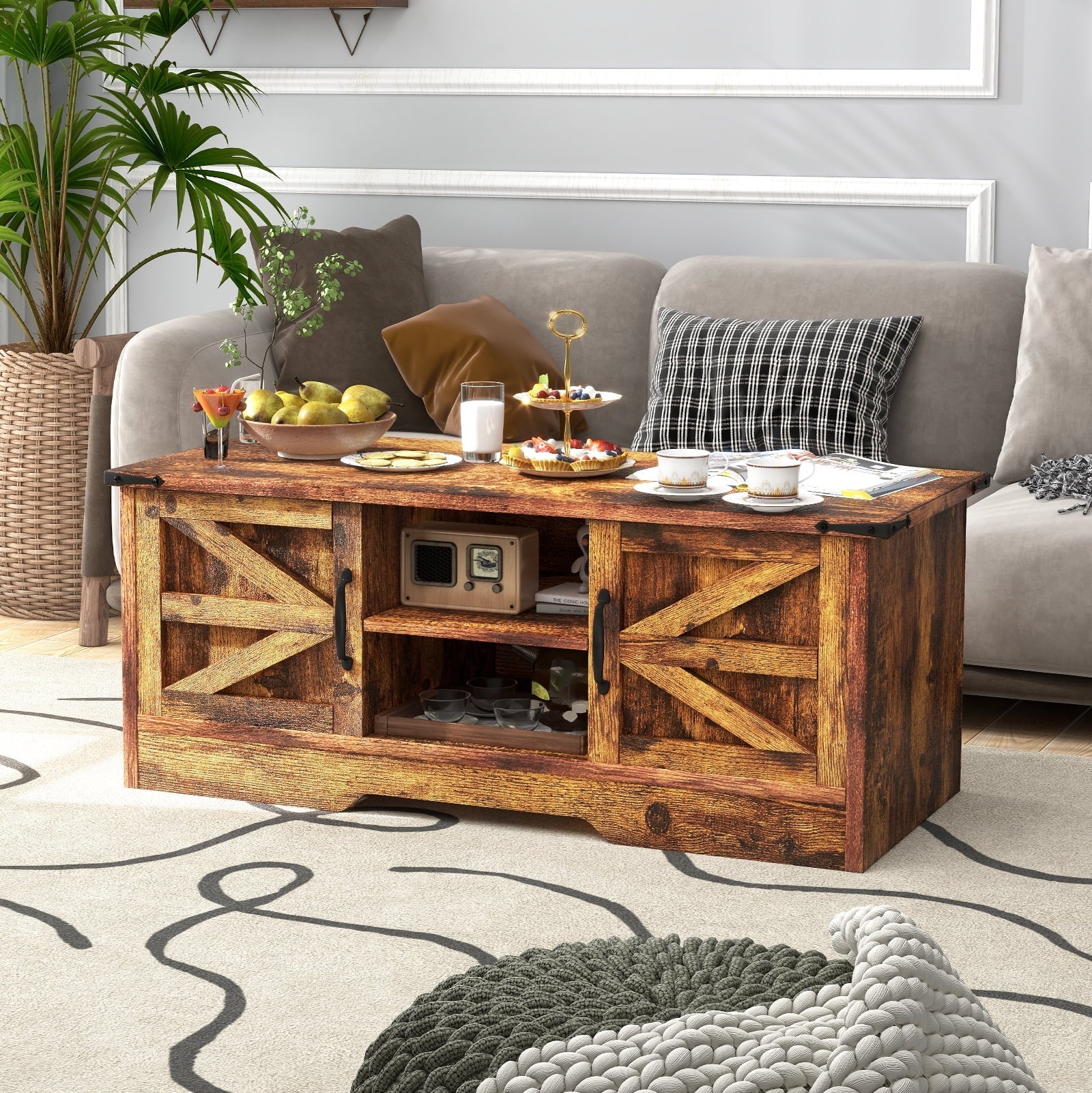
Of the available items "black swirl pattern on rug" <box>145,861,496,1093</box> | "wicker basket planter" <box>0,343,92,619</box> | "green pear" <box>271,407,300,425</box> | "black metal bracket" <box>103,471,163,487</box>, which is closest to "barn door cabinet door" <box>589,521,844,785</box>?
"black swirl pattern on rug" <box>145,861,496,1093</box>

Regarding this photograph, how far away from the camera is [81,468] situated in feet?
12.4

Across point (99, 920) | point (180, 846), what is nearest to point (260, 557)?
point (180, 846)

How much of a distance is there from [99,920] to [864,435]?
73.5 inches

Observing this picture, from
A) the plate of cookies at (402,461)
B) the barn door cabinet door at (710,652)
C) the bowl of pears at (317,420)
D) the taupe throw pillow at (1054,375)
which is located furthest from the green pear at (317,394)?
the taupe throw pillow at (1054,375)

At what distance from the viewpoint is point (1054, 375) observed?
334cm

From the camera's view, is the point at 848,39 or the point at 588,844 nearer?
the point at 588,844

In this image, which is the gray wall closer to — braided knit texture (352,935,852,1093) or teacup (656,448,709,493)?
teacup (656,448,709,493)

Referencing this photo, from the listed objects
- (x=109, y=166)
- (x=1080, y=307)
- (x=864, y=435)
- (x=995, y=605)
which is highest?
(x=109, y=166)

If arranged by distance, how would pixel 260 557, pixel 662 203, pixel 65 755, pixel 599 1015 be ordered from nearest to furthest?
pixel 599 1015, pixel 260 557, pixel 65 755, pixel 662 203

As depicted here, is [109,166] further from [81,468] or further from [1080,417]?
[1080,417]

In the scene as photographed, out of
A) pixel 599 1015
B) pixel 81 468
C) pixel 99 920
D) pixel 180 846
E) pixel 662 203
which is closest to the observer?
pixel 599 1015

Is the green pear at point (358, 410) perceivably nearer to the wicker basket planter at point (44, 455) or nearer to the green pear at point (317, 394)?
the green pear at point (317, 394)

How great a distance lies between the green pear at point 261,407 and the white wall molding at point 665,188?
1650 millimetres

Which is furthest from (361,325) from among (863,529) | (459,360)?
(863,529)
